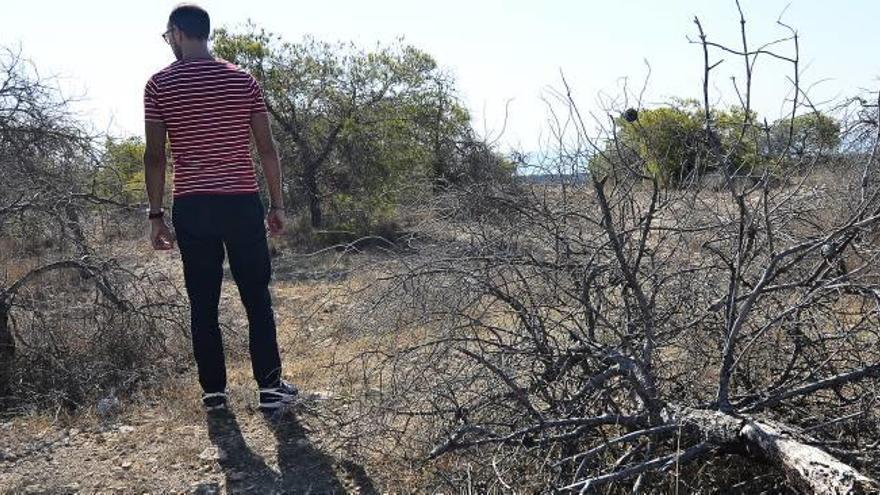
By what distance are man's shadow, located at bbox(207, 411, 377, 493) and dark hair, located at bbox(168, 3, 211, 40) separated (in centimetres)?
159

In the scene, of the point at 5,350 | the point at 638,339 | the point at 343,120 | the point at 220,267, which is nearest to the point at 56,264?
the point at 5,350

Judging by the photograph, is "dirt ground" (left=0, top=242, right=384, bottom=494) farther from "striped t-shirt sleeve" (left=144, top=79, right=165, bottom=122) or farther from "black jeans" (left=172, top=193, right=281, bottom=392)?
"striped t-shirt sleeve" (left=144, top=79, right=165, bottom=122)

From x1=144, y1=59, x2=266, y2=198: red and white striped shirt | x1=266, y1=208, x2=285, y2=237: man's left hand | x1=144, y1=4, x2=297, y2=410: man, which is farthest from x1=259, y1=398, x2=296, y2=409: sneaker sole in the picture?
x1=144, y1=59, x2=266, y2=198: red and white striped shirt

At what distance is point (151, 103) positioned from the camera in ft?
11.1

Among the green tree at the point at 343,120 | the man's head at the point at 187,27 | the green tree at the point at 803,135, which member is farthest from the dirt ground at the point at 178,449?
the green tree at the point at 343,120

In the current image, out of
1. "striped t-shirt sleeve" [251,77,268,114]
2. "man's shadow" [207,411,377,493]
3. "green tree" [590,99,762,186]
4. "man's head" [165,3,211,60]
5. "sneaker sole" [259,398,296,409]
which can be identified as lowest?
"man's shadow" [207,411,377,493]

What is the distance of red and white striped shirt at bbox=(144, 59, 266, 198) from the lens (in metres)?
3.36

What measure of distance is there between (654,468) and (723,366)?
1.33 feet

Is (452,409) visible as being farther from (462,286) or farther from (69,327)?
(69,327)

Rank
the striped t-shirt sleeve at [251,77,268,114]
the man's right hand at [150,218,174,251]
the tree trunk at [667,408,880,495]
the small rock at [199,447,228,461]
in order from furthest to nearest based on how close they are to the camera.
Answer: the man's right hand at [150,218,174,251], the striped t-shirt sleeve at [251,77,268,114], the small rock at [199,447,228,461], the tree trunk at [667,408,880,495]

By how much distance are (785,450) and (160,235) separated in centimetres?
264

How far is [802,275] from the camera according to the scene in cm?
290

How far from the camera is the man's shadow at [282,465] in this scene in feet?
9.63

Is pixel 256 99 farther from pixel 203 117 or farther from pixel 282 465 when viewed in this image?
pixel 282 465
